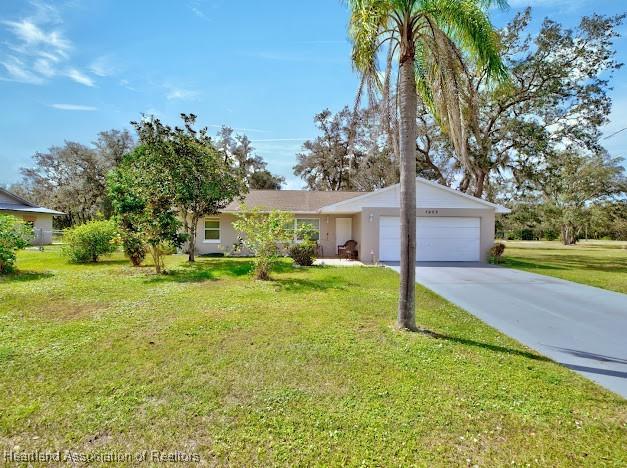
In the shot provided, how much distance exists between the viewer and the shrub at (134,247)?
12.8 metres

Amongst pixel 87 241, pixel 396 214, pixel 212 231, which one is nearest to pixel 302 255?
pixel 396 214

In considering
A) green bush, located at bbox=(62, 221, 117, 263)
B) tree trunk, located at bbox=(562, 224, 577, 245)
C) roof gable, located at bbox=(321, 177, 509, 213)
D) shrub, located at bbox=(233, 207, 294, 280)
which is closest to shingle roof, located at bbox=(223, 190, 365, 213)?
roof gable, located at bbox=(321, 177, 509, 213)

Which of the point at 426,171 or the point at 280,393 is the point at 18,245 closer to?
the point at 280,393

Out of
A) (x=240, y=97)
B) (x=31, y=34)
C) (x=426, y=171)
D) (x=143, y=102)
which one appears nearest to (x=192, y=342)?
(x=240, y=97)

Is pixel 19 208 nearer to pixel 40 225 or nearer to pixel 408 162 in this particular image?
pixel 40 225

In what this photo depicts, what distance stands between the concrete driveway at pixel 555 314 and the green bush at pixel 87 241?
13736mm

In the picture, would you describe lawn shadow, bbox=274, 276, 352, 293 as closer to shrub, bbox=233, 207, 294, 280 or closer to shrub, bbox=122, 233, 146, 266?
shrub, bbox=233, 207, 294, 280

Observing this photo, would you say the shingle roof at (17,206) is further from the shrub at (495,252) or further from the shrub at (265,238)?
the shrub at (495,252)

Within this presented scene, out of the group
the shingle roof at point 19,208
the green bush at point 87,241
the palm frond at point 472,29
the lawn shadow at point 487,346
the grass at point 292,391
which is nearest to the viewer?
the grass at point 292,391

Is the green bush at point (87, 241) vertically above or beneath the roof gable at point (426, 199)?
beneath

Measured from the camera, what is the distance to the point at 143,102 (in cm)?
1585

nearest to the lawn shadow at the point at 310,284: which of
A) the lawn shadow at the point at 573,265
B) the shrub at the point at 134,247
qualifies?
the shrub at the point at 134,247

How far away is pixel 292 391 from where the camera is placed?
3.95 m

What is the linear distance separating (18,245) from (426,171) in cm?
2890
